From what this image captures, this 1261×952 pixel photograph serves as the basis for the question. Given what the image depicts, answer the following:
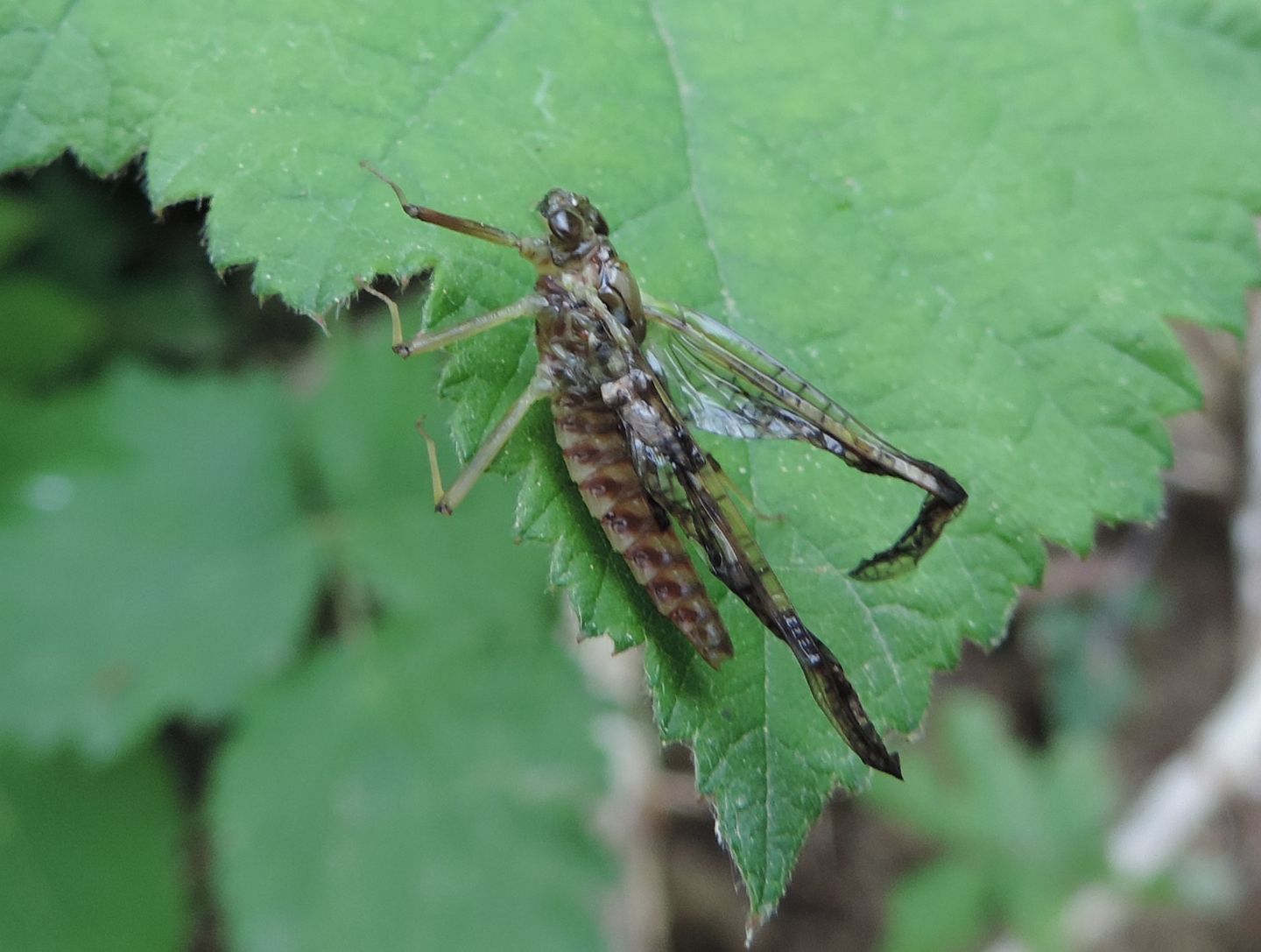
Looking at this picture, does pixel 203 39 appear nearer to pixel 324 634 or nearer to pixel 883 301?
pixel 883 301

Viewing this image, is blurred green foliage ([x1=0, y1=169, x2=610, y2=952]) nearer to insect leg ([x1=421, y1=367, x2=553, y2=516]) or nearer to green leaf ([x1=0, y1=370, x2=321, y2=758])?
green leaf ([x1=0, y1=370, x2=321, y2=758])

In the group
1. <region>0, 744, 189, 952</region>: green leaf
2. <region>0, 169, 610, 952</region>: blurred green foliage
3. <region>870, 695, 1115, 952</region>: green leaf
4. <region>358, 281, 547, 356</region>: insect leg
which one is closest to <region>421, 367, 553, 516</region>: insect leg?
<region>358, 281, 547, 356</region>: insect leg

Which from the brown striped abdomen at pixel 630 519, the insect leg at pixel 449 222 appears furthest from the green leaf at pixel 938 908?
the insect leg at pixel 449 222

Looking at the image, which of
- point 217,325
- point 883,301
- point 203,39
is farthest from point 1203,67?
point 217,325

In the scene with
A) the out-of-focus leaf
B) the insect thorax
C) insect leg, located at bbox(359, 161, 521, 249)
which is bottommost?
the out-of-focus leaf

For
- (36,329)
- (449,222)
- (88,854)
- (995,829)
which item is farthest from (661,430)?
(995,829)

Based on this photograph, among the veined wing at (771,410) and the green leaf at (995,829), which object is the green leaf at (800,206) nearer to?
the veined wing at (771,410)

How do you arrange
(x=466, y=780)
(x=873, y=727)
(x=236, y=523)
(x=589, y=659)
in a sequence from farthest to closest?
(x=589, y=659) → (x=236, y=523) → (x=466, y=780) → (x=873, y=727)
